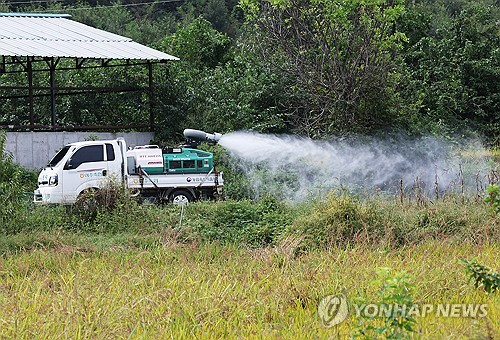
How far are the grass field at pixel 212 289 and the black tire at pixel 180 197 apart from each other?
462 centimetres

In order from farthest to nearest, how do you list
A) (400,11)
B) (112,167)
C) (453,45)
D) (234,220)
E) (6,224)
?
(453,45) → (400,11) → (112,167) → (234,220) → (6,224)

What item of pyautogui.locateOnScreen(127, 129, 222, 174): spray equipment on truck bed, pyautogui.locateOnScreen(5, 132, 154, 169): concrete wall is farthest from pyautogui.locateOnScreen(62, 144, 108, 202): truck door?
pyautogui.locateOnScreen(5, 132, 154, 169): concrete wall

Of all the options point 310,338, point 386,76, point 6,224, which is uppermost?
point 386,76

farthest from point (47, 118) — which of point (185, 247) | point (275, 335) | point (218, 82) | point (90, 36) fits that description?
point (275, 335)

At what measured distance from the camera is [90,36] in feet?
88.4

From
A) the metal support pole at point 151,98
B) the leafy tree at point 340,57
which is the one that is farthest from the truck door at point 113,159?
the leafy tree at point 340,57

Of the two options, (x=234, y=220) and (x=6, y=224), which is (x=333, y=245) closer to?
(x=234, y=220)

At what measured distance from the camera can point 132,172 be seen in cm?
1966

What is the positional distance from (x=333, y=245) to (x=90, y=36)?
1447cm

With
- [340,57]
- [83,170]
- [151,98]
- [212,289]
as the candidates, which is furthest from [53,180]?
[340,57]

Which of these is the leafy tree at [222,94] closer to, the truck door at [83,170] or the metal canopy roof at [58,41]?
the metal canopy roof at [58,41]

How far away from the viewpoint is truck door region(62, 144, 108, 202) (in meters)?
19.2

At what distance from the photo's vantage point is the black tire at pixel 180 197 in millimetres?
19659

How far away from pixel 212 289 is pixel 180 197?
898 centimetres
